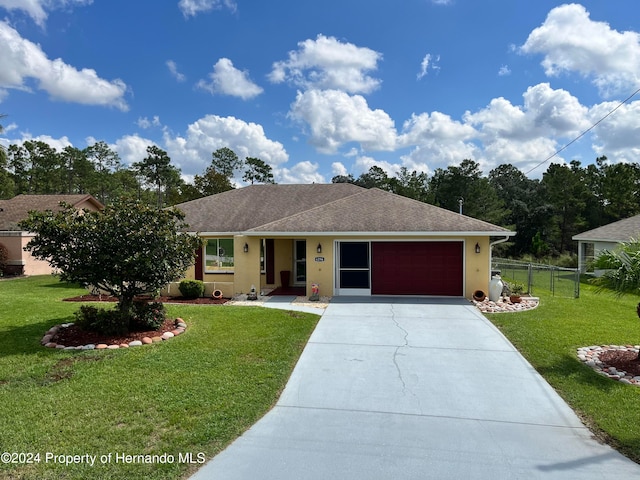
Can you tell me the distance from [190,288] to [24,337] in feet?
19.1

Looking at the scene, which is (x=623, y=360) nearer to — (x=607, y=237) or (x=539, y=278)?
(x=539, y=278)

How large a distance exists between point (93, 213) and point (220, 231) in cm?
757

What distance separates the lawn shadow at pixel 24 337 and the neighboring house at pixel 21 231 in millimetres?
10040

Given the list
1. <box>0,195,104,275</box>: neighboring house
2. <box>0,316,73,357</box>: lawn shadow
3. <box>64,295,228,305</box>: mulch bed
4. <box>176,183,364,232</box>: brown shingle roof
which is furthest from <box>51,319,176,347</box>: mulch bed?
<box>0,195,104,275</box>: neighboring house

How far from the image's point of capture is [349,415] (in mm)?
5012

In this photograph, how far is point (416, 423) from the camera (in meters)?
4.82

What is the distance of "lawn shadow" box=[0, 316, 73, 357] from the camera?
287 inches

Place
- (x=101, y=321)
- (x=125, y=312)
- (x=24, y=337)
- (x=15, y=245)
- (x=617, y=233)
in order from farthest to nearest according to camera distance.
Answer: (x=617, y=233)
(x=15, y=245)
(x=125, y=312)
(x=101, y=321)
(x=24, y=337)

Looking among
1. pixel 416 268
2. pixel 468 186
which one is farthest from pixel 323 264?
pixel 468 186

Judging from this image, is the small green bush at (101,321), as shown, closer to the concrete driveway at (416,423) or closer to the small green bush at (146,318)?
the small green bush at (146,318)

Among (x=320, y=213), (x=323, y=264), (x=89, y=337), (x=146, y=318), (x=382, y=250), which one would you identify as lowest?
(x=89, y=337)

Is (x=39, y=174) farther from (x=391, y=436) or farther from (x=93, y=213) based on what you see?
(x=391, y=436)

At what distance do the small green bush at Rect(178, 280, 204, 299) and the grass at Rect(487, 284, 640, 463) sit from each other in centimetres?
945

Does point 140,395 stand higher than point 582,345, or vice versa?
point 140,395
